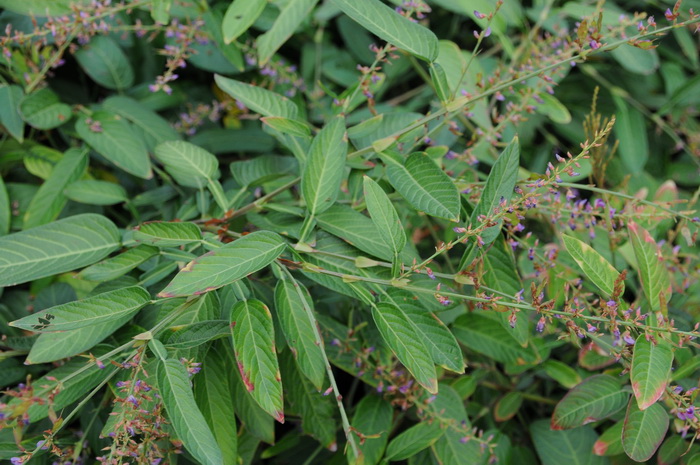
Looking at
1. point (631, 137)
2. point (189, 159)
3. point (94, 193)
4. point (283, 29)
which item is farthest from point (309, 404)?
point (631, 137)

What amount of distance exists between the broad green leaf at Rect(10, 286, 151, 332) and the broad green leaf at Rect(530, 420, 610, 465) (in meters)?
0.90

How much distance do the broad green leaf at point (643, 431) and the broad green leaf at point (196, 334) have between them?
70cm

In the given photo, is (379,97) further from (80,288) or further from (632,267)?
(80,288)

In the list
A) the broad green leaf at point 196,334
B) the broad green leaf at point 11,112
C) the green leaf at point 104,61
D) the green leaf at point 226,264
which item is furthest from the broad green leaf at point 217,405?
the green leaf at point 104,61

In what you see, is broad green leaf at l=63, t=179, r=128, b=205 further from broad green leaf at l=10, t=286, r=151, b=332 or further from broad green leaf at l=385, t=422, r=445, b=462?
broad green leaf at l=385, t=422, r=445, b=462

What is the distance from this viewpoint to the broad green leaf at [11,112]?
1.30 metres

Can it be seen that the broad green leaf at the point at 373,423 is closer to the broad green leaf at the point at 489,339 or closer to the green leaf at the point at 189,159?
the broad green leaf at the point at 489,339

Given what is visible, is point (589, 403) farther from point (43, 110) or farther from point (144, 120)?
point (43, 110)

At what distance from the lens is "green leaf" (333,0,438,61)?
96 cm

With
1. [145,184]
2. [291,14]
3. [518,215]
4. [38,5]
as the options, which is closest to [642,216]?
[518,215]

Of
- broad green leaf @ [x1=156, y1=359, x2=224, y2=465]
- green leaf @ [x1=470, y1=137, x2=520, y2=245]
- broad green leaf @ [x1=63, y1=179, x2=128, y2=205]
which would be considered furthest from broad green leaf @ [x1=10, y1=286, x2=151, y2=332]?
green leaf @ [x1=470, y1=137, x2=520, y2=245]

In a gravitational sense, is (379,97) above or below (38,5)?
below

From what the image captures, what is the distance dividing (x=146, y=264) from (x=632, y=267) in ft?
3.92

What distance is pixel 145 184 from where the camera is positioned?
4.81ft
